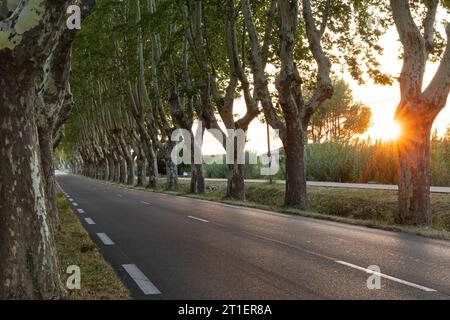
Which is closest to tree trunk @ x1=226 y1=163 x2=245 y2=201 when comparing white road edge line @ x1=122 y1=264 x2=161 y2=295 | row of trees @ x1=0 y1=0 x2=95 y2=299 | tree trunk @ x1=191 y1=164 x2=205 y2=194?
tree trunk @ x1=191 y1=164 x2=205 y2=194

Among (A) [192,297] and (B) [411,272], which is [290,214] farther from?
(A) [192,297]

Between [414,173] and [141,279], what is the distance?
325 inches

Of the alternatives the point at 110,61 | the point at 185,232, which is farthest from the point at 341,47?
the point at 110,61

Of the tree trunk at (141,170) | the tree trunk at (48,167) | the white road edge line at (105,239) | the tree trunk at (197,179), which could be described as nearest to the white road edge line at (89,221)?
the tree trunk at (48,167)

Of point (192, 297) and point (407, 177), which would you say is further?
point (407, 177)

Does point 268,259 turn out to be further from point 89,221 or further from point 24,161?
point 89,221

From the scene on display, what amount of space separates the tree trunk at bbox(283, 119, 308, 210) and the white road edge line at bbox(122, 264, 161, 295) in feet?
34.7

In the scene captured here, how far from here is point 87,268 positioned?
7.30 meters

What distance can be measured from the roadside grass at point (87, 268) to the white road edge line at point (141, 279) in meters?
0.23

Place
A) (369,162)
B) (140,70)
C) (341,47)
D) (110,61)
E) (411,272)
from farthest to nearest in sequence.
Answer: (110,61) → (140,70) → (369,162) → (341,47) → (411,272)

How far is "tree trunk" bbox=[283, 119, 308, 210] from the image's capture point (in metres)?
17.6

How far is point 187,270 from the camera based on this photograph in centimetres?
736

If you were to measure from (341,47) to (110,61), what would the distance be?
23569 millimetres

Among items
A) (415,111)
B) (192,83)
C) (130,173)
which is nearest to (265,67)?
(192,83)
